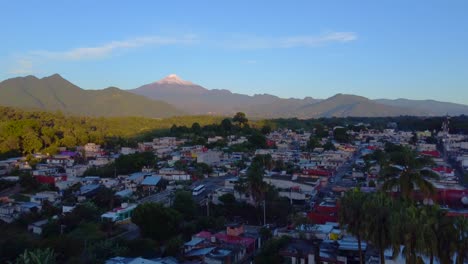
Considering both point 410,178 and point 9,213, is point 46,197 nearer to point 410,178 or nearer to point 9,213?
point 9,213

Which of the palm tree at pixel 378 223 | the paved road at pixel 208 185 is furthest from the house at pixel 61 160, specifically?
the palm tree at pixel 378 223

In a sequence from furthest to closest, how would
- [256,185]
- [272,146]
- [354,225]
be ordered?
[272,146] → [256,185] → [354,225]

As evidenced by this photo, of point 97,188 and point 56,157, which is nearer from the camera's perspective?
point 97,188

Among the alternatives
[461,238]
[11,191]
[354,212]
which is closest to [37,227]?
Result: [11,191]

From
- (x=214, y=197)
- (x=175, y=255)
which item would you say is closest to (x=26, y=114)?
(x=214, y=197)

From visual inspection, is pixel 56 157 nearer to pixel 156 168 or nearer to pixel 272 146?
pixel 156 168

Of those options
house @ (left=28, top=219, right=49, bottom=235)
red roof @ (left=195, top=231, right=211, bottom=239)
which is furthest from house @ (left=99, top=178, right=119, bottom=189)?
red roof @ (left=195, top=231, right=211, bottom=239)

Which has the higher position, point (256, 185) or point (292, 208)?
point (256, 185)

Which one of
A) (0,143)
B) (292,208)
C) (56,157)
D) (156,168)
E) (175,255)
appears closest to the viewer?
(175,255)
